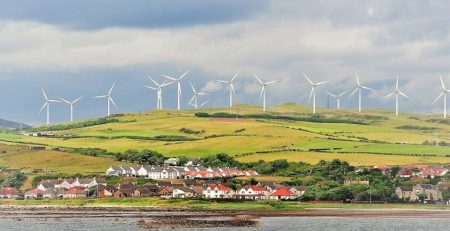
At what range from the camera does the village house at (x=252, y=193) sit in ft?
426

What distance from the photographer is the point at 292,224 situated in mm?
86812

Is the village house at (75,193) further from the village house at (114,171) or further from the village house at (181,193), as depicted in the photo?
the village house at (114,171)

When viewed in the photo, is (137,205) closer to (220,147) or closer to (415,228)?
(415,228)

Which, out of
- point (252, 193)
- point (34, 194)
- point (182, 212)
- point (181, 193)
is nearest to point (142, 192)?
point (181, 193)

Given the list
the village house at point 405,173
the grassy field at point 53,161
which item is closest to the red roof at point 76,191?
the grassy field at point 53,161

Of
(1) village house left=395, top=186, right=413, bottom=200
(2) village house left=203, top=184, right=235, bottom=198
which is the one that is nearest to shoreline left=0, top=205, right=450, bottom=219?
(1) village house left=395, top=186, right=413, bottom=200

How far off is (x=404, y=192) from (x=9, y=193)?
6066cm

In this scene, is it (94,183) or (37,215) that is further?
(94,183)

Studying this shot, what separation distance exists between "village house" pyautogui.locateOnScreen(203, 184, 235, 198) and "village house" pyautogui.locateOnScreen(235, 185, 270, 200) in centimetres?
135

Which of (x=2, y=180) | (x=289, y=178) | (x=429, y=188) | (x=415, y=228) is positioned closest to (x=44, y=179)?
(x=2, y=180)

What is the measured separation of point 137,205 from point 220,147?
64008 mm

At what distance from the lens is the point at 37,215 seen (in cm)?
9888

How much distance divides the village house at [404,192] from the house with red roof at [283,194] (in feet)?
49.2

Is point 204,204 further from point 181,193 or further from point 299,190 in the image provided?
point 299,190
